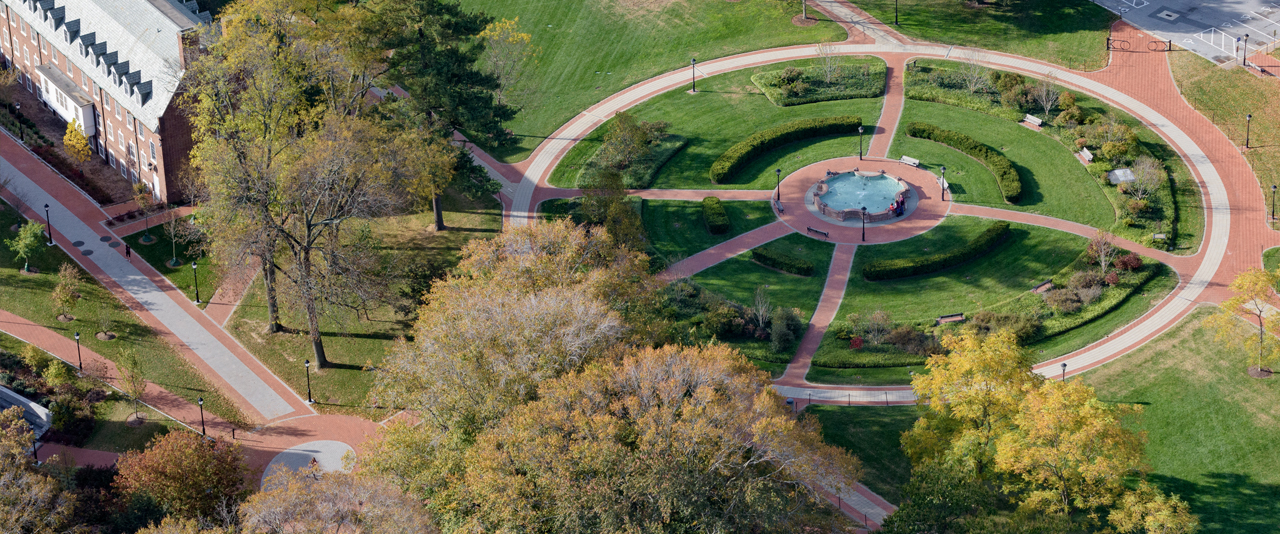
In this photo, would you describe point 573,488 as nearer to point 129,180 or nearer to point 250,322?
point 250,322

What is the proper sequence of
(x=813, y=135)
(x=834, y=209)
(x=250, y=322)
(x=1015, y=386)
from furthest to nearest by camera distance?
(x=813, y=135) < (x=834, y=209) < (x=250, y=322) < (x=1015, y=386)

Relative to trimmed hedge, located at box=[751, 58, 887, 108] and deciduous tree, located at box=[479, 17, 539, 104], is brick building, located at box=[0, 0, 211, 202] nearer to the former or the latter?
deciduous tree, located at box=[479, 17, 539, 104]

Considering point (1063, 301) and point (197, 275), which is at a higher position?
point (197, 275)

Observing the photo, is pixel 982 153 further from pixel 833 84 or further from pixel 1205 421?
pixel 1205 421

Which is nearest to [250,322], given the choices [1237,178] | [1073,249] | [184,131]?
[184,131]

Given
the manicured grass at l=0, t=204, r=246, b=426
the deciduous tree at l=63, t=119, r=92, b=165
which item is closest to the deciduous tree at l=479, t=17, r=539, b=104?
the deciduous tree at l=63, t=119, r=92, b=165

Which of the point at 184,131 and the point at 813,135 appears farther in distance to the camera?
the point at 813,135

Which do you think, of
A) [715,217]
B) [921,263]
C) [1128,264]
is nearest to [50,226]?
[715,217]
